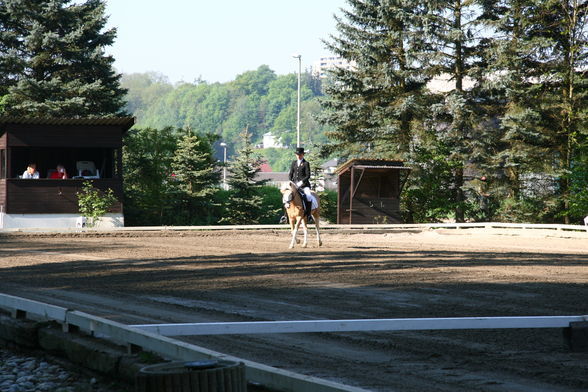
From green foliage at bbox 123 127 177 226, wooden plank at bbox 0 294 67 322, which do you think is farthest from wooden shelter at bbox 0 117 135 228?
wooden plank at bbox 0 294 67 322

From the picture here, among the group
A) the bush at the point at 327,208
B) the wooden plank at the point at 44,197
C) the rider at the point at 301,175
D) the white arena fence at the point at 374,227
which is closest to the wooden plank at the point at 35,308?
the rider at the point at 301,175

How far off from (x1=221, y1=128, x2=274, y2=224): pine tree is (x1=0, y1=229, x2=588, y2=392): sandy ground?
1872 cm

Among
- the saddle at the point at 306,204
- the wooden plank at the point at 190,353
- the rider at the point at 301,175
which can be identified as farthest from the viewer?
the saddle at the point at 306,204

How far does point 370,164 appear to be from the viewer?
3612 cm

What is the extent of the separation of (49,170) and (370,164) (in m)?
13.9

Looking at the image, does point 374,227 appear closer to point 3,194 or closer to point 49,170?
point 49,170

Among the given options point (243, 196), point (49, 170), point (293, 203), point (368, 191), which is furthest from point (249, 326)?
point (243, 196)

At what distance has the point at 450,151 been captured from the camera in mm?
40469

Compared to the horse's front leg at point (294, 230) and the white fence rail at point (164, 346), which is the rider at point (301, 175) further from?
the white fence rail at point (164, 346)

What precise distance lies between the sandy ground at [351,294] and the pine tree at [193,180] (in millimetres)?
18713

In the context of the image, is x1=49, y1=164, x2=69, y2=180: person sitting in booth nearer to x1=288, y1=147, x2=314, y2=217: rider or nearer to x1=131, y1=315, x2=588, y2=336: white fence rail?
x1=288, y1=147, x2=314, y2=217: rider

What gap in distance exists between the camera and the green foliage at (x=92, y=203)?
33.8m

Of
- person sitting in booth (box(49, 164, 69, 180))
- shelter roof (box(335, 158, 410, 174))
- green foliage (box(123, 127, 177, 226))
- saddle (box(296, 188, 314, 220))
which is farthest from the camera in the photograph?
green foliage (box(123, 127, 177, 226))

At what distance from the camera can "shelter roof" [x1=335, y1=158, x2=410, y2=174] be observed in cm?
3575
